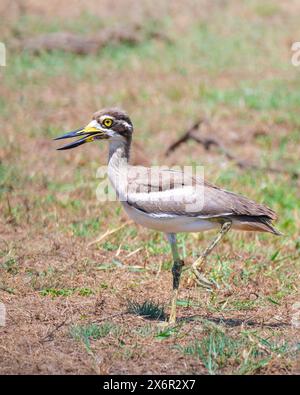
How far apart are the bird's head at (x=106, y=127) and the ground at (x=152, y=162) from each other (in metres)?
1.20

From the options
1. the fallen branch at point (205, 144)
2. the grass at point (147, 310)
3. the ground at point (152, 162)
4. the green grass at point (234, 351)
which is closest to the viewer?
the green grass at point (234, 351)

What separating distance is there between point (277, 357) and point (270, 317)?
0.95m

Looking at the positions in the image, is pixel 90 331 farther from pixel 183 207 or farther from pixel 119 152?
pixel 119 152

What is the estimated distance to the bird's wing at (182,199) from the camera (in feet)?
19.8

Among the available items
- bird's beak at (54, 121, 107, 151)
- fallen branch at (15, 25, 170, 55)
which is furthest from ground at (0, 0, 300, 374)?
bird's beak at (54, 121, 107, 151)

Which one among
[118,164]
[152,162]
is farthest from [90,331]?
[152,162]

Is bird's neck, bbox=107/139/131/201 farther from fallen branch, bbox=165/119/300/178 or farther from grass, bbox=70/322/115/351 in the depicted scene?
fallen branch, bbox=165/119/300/178

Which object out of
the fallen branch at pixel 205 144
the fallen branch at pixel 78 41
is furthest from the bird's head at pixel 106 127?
the fallen branch at pixel 78 41

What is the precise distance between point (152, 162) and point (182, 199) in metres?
3.87

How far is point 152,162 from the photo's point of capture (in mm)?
9906

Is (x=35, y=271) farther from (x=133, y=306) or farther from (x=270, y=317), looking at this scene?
(x=270, y=317)

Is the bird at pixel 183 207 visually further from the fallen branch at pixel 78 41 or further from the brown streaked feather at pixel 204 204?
the fallen branch at pixel 78 41

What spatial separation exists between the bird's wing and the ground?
773 millimetres

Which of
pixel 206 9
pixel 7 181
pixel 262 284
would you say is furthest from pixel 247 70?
pixel 262 284
